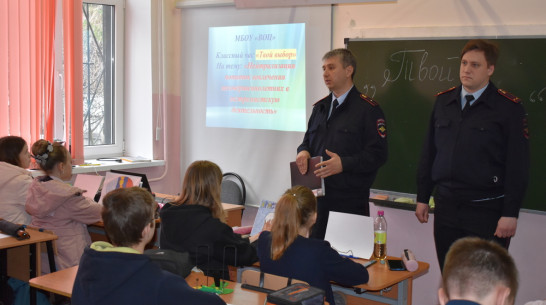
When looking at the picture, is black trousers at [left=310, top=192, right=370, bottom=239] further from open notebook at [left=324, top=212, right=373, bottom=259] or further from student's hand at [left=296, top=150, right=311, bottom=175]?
open notebook at [left=324, top=212, right=373, bottom=259]

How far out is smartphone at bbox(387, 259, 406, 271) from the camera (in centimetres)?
314

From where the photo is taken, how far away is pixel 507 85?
13.7 feet

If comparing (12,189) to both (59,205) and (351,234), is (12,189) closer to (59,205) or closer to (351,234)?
(59,205)

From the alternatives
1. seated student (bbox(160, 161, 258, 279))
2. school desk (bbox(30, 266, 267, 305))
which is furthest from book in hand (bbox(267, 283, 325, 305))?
seated student (bbox(160, 161, 258, 279))

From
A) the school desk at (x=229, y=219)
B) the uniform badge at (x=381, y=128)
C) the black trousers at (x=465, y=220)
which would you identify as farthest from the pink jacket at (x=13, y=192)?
the black trousers at (x=465, y=220)

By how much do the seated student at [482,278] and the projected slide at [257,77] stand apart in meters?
3.80

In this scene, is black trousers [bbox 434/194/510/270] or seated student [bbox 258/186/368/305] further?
black trousers [bbox 434/194/510/270]

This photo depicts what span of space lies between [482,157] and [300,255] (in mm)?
1208

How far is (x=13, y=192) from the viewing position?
4.19 m

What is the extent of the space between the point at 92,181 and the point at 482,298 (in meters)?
3.81

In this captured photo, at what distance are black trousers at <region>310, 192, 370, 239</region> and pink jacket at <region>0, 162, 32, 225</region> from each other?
2097 mm

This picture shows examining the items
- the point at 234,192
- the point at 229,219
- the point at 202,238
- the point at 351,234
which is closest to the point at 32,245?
the point at 202,238

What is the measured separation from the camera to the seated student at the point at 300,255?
2.72m

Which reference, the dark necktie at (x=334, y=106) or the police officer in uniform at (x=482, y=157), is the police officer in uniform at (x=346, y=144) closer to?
the dark necktie at (x=334, y=106)
